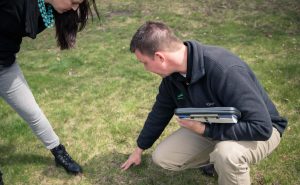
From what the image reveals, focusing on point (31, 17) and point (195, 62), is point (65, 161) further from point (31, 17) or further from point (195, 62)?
point (195, 62)

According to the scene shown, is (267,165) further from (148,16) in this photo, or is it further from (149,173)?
(148,16)

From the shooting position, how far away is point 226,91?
2.63 meters

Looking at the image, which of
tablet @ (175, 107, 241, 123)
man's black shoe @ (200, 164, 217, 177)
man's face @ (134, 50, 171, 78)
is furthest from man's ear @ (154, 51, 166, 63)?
man's black shoe @ (200, 164, 217, 177)

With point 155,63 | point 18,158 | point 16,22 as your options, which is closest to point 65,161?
point 18,158

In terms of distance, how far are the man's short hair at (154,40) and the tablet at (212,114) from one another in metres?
0.46

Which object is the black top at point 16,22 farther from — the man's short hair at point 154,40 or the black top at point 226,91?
the black top at point 226,91

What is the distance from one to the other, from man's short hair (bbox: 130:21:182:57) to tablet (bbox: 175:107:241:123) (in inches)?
18.1

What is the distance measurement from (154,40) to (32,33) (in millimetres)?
949

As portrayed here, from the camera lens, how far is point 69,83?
18.9ft

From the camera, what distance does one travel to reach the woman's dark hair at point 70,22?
319 centimetres

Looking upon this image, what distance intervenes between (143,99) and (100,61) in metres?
1.71

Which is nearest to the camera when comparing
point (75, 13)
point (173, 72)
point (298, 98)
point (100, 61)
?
point (173, 72)

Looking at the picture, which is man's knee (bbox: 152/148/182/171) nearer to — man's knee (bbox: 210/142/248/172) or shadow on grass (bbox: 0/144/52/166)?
man's knee (bbox: 210/142/248/172)

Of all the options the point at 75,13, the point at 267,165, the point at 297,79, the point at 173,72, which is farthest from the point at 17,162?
the point at 297,79
